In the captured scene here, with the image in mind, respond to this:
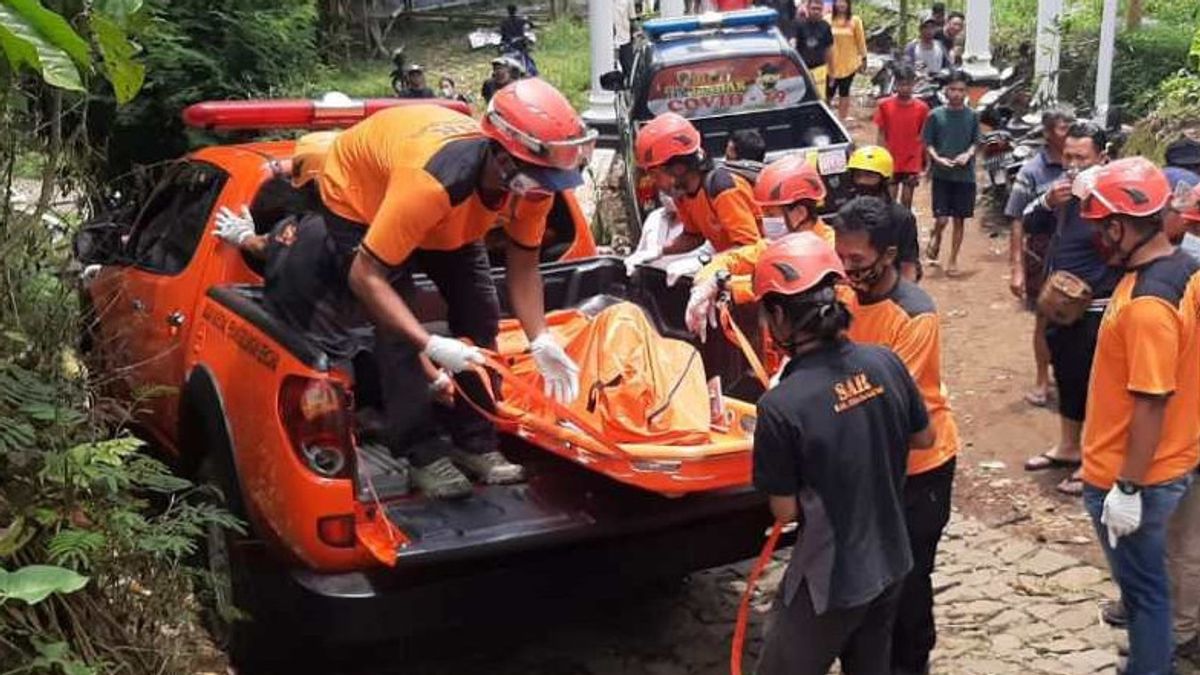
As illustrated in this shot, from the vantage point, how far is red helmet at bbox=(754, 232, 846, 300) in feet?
11.7

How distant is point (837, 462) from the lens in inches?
138

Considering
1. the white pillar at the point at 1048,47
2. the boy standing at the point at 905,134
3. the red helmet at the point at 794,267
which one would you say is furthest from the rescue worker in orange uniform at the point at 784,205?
the white pillar at the point at 1048,47

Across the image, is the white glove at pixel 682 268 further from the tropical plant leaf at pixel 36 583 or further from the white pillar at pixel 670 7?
the white pillar at pixel 670 7

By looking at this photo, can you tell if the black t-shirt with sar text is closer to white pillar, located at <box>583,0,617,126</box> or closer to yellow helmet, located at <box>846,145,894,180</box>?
yellow helmet, located at <box>846,145,894,180</box>

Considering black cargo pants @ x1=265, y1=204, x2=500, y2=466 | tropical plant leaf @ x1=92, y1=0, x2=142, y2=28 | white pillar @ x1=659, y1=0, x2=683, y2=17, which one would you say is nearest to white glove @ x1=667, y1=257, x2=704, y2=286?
black cargo pants @ x1=265, y1=204, x2=500, y2=466

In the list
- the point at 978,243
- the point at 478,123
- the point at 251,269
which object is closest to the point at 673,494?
the point at 478,123

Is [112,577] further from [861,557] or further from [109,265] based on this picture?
[109,265]

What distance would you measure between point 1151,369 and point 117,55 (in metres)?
3.06

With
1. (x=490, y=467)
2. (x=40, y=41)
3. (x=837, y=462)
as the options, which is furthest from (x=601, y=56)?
(x=40, y=41)

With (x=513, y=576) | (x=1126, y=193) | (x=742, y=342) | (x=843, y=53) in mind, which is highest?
(x=1126, y=193)

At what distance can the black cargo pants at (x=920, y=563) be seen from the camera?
4.28 m

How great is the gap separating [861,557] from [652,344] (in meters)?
1.30

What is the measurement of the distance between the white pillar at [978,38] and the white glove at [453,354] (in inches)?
549

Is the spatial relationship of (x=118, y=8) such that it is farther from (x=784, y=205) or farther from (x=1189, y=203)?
(x=1189, y=203)
